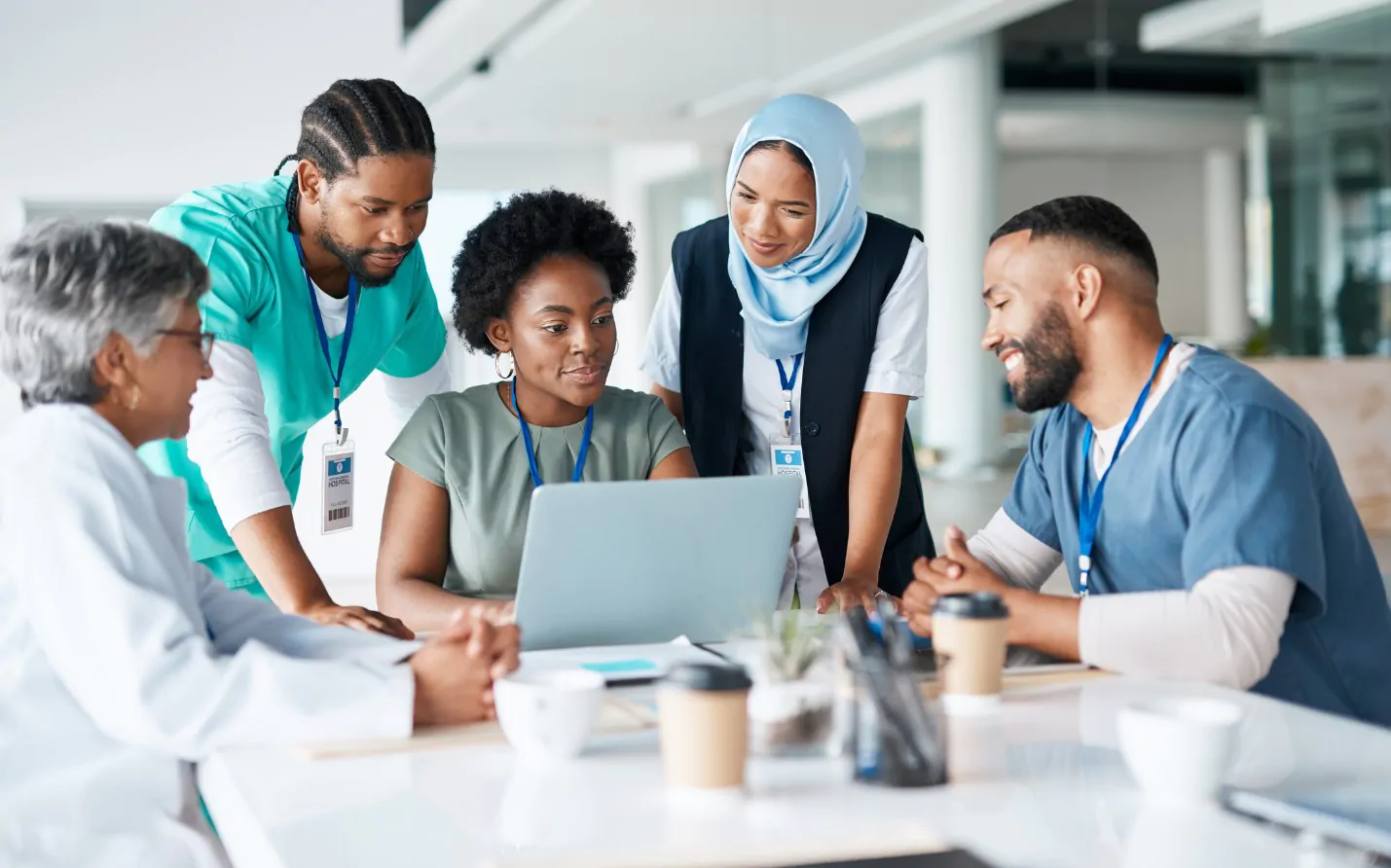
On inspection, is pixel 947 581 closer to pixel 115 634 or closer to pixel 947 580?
pixel 947 580

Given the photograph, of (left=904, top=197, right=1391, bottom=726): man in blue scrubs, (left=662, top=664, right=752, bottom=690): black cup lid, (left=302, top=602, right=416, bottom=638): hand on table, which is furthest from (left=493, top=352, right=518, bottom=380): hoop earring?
(left=662, top=664, right=752, bottom=690): black cup lid

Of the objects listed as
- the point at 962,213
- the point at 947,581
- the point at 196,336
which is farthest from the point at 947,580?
the point at 962,213

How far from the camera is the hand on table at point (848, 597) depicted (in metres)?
2.12

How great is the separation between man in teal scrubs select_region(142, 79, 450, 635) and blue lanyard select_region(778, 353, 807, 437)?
0.72 metres

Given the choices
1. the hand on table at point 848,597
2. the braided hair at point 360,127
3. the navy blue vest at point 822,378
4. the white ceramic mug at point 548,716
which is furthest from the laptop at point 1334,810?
the braided hair at point 360,127

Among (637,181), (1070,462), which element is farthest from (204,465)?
(637,181)

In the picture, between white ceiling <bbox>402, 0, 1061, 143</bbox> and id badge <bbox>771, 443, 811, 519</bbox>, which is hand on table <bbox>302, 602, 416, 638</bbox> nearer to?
id badge <bbox>771, 443, 811, 519</bbox>

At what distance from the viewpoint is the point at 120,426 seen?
1.54m

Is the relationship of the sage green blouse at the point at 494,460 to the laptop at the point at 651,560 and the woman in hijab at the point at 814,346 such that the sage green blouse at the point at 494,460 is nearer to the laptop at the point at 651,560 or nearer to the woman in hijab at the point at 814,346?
the woman in hijab at the point at 814,346

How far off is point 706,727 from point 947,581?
72 centimetres

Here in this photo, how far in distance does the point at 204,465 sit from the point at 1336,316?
29.4ft

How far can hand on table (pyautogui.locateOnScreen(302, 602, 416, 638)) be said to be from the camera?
73.9 inches

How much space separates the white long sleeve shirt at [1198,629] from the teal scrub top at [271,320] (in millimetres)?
1434

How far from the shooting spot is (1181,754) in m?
1.19
